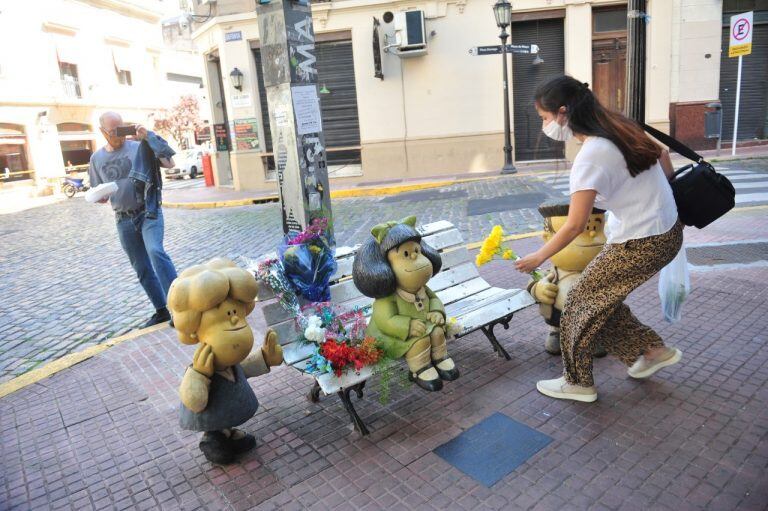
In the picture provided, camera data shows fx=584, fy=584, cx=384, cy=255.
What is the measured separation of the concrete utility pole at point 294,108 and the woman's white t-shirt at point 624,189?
2145 mm

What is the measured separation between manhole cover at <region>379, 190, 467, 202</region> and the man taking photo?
798cm

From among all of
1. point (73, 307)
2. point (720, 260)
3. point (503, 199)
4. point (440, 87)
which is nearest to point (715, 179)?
point (720, 260)

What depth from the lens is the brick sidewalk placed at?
2793mm

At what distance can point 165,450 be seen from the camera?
346cm

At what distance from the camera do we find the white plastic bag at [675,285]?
148 inches

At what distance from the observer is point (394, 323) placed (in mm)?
3482

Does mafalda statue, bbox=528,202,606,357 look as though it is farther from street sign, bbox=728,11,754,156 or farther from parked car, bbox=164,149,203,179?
parked car, bbox=164,149,203,179

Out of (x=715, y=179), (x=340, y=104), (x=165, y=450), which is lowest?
(x=165, y=450)

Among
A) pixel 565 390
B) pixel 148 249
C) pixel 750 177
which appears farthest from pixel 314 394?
pixel 750 177

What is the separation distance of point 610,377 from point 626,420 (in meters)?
0.56

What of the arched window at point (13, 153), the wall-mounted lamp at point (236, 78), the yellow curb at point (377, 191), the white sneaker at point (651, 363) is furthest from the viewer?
the arched window at point (13, 153)

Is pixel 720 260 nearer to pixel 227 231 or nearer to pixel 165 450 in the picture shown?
pixel 165 450

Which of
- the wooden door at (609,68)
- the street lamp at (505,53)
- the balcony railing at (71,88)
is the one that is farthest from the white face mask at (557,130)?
the balcony railing at (71,88)

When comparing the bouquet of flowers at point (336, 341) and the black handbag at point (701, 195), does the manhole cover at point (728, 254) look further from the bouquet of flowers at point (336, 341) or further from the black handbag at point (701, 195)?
the bouquet of flowers at point (336, 341)
